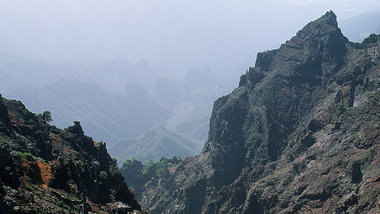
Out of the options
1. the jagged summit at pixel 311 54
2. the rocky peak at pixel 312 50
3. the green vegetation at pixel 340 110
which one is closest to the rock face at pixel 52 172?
the green vegetation at pixel 340 110

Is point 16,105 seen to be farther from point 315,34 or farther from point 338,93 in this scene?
point 315,34

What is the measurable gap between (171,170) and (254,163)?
5100 centimetres

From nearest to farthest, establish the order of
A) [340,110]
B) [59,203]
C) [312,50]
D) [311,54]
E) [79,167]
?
[59,203]
[79,167]
[340,110]
[311,54]
[312,50]

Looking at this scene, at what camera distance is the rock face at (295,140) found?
75.5 metres

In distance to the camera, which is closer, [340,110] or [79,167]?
[79,167]

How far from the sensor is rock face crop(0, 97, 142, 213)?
3550 centimetres

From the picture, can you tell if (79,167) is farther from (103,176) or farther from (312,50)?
(312,50)

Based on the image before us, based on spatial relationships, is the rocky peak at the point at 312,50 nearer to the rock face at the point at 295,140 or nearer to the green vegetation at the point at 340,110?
the rock face at the point at 295,140

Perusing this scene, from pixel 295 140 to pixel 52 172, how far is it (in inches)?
2939

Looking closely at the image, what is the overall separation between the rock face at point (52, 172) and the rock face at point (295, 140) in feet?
128

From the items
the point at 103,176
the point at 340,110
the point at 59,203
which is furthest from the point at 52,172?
the point at 340,110

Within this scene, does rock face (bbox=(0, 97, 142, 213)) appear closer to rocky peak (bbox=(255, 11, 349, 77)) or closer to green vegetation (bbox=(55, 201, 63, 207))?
green vegetation (bbox=(55, 201, 63, 207))

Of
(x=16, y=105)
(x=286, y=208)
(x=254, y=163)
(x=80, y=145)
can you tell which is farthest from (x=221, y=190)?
(x=16, y=105)

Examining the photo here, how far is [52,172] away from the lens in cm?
4534
